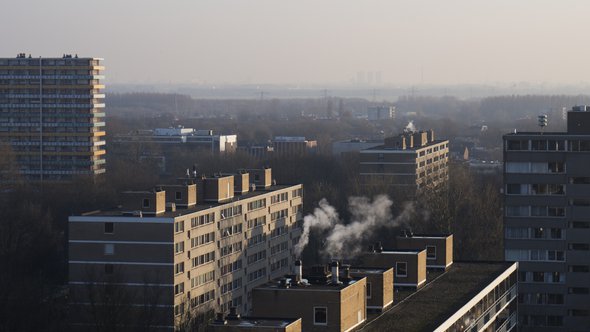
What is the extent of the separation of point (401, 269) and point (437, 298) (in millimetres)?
1844

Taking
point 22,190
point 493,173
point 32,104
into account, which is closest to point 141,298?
point 22,190

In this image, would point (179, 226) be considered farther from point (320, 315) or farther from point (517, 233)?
point (320, 315)

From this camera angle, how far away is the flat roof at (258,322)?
22578 millimetres

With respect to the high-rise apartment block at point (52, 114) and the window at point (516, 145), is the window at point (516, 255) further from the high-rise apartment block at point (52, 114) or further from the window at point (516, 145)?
the high-rise apartment block at point (52, 114)

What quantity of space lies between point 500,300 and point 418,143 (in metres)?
45.2

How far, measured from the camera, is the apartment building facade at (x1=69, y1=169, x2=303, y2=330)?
37031 mm

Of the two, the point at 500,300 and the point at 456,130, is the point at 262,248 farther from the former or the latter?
the point at 456,130

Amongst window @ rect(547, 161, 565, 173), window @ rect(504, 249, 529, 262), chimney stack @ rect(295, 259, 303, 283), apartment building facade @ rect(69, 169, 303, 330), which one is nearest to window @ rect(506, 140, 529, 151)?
window @ rect(547, 161, 565, 173)

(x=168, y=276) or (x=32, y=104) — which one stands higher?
(x=32, y=104)

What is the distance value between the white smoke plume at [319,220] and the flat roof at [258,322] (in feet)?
84.3

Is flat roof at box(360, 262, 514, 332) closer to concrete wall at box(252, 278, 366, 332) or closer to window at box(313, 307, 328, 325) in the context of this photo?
concrete wall at box(252, 278, 366, 332)

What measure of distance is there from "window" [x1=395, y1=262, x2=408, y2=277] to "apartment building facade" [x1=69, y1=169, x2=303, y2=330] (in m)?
6.41

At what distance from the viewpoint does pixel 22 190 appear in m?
64.1

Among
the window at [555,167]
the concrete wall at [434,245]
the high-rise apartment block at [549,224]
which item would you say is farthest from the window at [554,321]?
the concrete wall at [434,245]
